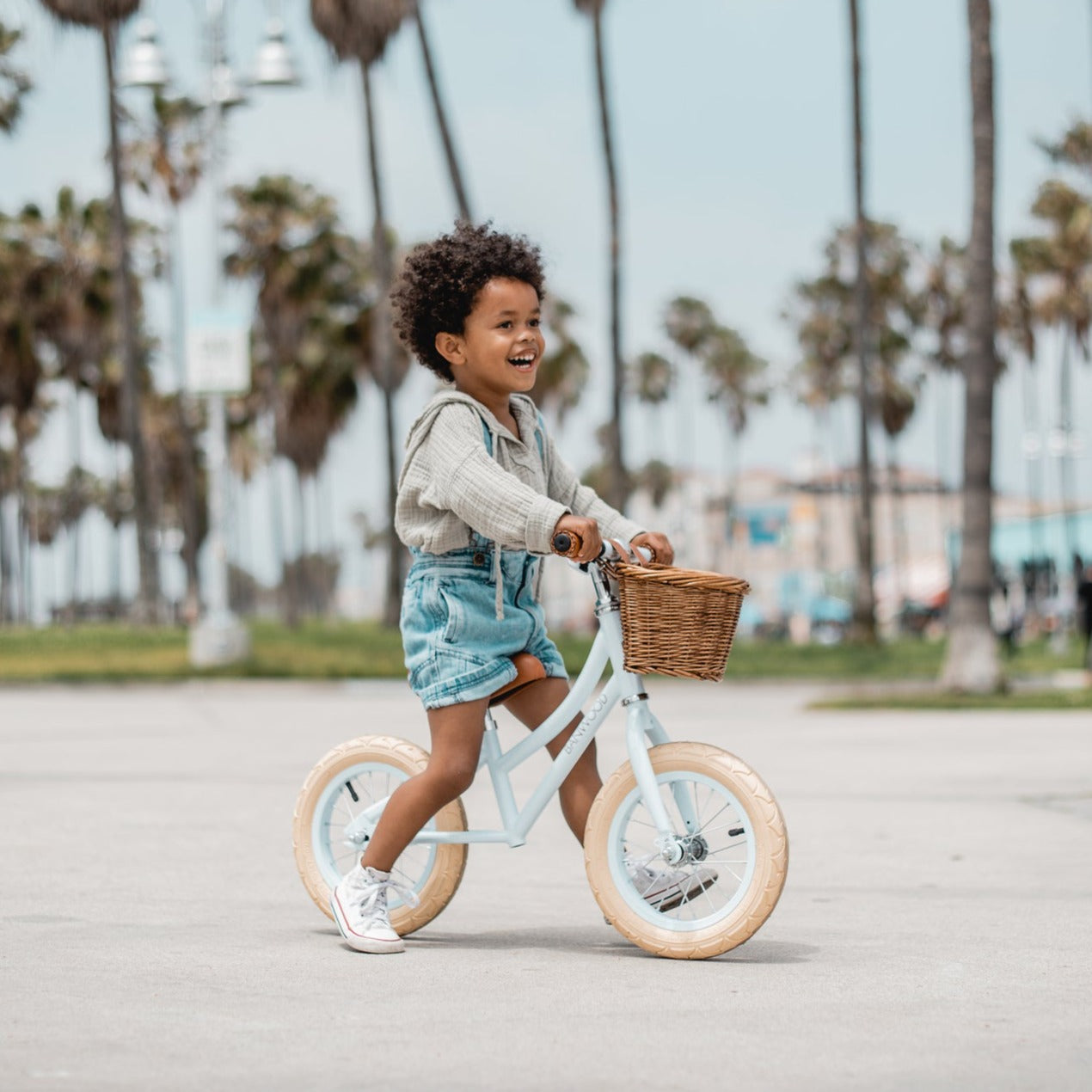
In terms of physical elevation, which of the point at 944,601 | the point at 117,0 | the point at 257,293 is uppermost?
the point at 117,0

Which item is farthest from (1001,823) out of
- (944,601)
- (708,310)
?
(708,310)

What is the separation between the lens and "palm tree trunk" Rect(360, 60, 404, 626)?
1272 inches

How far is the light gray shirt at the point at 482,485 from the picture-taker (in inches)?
191

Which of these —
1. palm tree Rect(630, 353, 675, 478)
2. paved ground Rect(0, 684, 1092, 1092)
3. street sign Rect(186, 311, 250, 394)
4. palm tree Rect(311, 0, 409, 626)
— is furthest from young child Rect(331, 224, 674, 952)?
palm tree Rect(630, 353, 675, 478)

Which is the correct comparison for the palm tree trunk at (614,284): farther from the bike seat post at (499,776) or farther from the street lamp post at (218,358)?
the bike seat post at (499,776)

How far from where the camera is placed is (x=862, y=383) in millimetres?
32188

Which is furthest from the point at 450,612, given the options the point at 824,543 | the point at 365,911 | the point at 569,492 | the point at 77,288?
the point at 824,543

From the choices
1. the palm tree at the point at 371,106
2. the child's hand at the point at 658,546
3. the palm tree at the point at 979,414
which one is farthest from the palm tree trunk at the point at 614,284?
the child's hand at the point at 658,546

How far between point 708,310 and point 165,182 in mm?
44695

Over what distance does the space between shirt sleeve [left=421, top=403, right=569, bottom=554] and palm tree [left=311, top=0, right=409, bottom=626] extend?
24946mm

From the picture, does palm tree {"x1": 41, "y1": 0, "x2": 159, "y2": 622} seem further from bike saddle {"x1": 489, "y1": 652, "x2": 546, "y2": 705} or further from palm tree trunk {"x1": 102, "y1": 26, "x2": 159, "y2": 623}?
bike saddle {"x1": 489, "y1": 652, "x2": 546, "y2": 705}

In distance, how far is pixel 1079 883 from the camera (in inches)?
258

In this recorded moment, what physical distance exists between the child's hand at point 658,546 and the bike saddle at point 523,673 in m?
0.43

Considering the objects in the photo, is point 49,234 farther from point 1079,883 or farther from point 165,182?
→ point 1079,883
